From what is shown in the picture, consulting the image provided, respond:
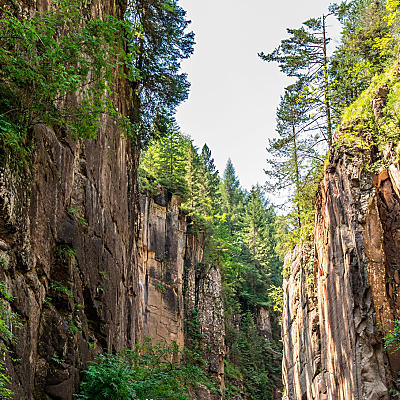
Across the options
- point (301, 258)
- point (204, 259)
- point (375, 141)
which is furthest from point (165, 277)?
point (375, 141)

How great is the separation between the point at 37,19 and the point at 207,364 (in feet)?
102

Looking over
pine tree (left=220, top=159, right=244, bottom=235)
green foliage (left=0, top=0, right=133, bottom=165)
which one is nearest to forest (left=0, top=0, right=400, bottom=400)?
green foliage (left=0, top=0, right=133, bottom=165)

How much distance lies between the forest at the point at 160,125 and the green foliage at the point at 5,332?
25 millimetres

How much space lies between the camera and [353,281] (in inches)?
634

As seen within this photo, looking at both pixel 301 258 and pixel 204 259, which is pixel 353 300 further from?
pixel 204 259

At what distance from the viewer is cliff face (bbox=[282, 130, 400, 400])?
14859 mm

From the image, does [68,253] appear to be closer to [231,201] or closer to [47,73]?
[47,73]

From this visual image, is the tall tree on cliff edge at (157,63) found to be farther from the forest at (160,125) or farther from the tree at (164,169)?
the tree at (164,169)

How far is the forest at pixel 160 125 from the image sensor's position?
21.7ft

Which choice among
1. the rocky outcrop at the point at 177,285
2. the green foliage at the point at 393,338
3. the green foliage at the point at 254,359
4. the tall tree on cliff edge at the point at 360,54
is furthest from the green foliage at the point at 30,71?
the green foliage at the point at 254,359

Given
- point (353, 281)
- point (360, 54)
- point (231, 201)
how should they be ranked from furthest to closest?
point (231, 201), point (360, 54), point (353, 281)

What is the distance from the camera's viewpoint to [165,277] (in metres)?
33.1

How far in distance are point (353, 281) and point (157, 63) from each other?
10.9m

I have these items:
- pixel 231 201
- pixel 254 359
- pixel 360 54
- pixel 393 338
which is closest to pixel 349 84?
pixel 360 54
